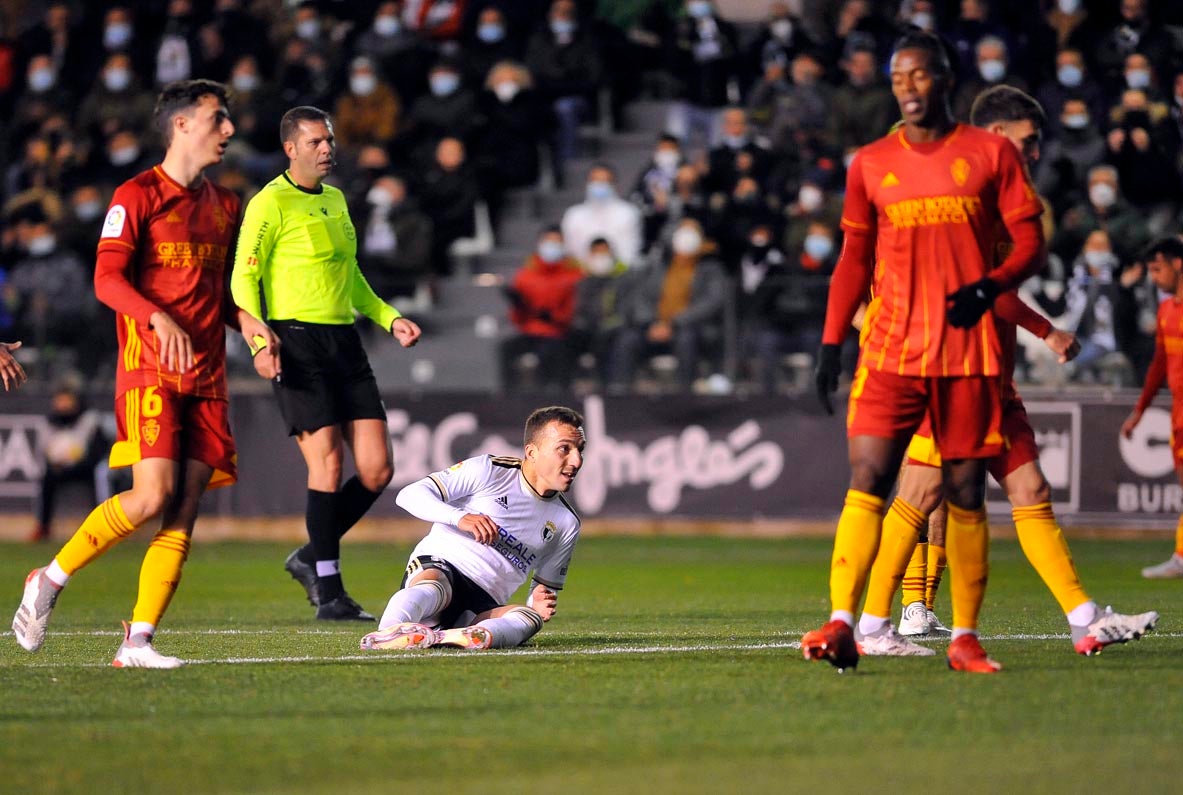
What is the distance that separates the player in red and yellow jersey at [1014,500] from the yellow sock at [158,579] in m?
2.62

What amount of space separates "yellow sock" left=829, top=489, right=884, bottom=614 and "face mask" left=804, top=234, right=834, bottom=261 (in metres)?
11.0

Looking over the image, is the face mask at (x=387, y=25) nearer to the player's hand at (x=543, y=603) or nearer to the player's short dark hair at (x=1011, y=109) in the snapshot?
the player's hand at (x=543, y=603)

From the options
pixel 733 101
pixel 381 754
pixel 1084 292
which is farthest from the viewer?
pixel 733 101

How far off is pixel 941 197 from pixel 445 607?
2800 mm

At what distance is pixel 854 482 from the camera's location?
6758 millimetres

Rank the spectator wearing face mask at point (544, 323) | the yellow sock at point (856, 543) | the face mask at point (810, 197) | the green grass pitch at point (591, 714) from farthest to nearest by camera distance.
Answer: the face mask at point (810, 197), the spectator wearing face mask at point (544, 323), the yellow sock at point (856, 543), the green grass pitch at point (591, 714)

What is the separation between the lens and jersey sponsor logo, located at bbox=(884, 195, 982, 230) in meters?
6.58

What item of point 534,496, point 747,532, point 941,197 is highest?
point 941,197

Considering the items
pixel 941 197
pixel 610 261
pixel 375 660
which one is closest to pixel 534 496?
pixel 375 660

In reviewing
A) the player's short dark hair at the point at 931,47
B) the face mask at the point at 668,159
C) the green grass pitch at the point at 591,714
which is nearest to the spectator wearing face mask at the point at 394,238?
the face mask at the point at 668,159

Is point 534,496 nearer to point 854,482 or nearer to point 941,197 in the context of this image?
point 854,482

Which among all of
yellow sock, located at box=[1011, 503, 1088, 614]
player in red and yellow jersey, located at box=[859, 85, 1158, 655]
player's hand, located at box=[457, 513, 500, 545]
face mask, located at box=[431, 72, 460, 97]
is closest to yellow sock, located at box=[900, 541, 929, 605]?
player in red and yellow jersey, located at box=[859, 85, 1158, 655]

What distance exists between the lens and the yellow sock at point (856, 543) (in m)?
6.67

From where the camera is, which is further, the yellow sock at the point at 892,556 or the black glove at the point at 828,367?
the yellow sock at the point at 892,556
